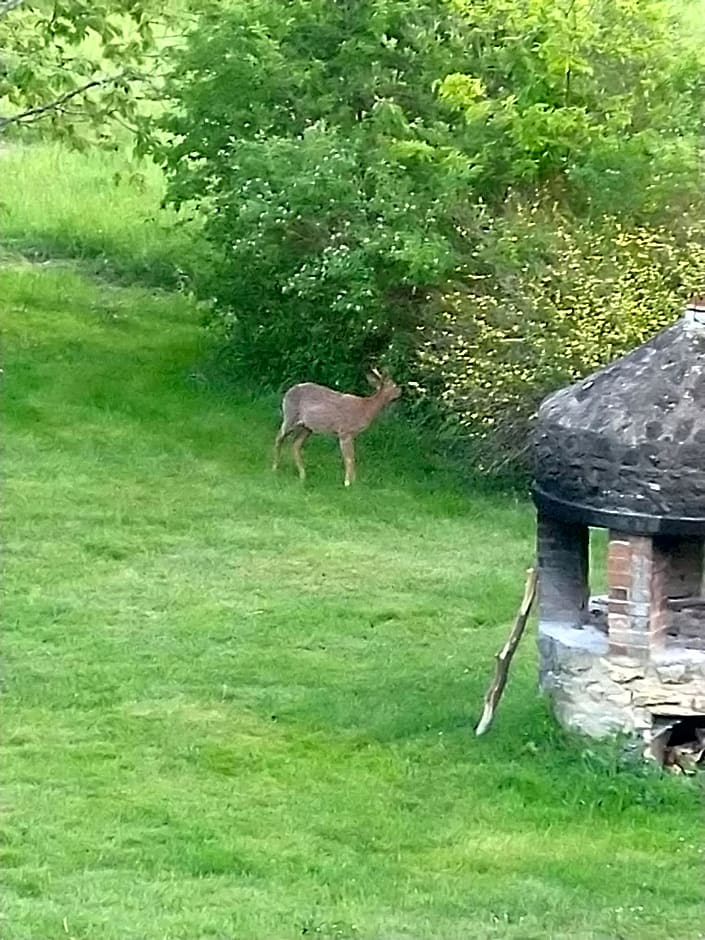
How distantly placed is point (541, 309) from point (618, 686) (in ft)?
20.5

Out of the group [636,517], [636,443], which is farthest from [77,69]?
[636,517]

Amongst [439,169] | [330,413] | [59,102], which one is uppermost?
[59,102]

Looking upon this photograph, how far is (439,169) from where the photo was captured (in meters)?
16.1

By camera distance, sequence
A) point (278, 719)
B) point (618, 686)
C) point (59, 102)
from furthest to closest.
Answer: point (59, 102) → point (278, 719) → point (618, 686)

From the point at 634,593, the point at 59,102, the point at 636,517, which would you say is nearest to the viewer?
the point at 636,517

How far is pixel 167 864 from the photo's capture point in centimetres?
855

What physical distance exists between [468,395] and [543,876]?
25.4ft

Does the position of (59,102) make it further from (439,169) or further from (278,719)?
(278,719)

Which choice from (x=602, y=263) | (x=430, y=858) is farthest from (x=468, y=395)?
(x=430, y=858)

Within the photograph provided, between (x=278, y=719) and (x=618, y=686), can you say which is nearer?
(x=618, y=686)

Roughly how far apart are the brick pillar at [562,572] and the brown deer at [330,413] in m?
5.94

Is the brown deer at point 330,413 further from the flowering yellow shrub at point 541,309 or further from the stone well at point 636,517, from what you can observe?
the stone well at point 636,517

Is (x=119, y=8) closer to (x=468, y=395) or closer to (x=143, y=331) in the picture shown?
(x=143, y=331)

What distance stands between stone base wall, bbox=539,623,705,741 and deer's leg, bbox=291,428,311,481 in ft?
20.9
